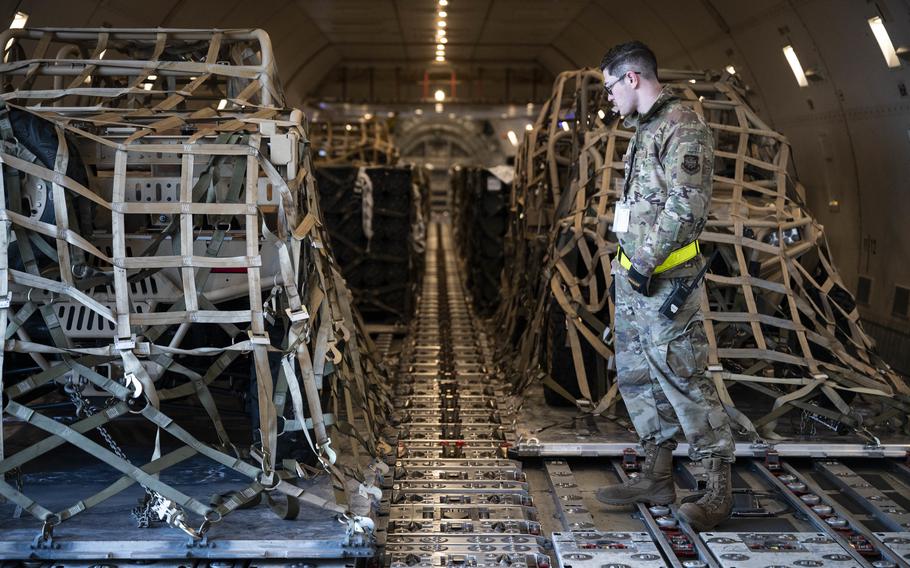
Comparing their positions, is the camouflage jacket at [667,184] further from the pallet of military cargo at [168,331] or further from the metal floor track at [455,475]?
the pallet of military cargo at [168,331]

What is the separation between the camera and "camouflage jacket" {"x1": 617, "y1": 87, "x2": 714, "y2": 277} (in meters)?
4.70

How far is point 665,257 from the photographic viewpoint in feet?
15.6

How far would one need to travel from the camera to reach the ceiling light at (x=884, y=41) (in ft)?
26.6

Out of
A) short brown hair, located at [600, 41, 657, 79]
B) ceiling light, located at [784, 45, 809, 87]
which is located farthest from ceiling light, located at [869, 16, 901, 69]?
short brown hair, located at [600, 41, 657, 79]

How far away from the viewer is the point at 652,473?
5.29 m

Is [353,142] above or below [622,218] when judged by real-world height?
above

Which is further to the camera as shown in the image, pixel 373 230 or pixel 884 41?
pixel 373 230

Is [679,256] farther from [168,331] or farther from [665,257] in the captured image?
[168,331]

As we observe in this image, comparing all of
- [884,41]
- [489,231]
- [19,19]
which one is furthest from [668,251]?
[489,231]

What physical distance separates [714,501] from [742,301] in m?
2.19

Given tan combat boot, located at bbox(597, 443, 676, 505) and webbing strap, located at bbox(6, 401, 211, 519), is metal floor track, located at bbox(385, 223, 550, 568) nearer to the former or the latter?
tan combat boot, located at bbox(597, 443, 676, 505)

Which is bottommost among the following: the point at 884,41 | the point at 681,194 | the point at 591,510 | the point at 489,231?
the point at 591,510

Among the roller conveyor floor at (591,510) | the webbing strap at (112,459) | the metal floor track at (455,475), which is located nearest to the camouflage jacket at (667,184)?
the roller conveyor floor at (591,510)

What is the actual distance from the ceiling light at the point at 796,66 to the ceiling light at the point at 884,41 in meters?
1.92
